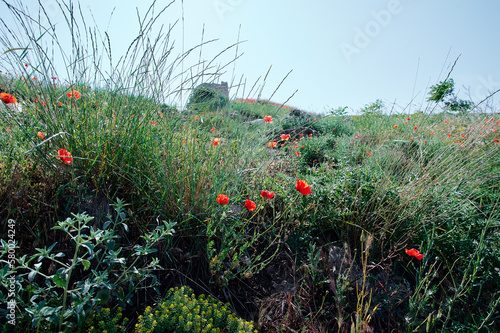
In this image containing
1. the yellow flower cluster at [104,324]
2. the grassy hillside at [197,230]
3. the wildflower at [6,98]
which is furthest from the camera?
the wildflower at [6,98]

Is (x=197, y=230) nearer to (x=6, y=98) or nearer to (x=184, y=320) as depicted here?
(x=184, y=320)

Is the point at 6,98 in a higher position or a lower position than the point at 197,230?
higher

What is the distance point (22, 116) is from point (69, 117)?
381 millimetres

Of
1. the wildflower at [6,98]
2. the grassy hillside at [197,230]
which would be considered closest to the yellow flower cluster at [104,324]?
the grassy hillside at [197,230]

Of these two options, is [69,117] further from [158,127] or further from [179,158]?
[179,158]

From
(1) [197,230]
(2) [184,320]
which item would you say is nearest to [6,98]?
(1) [197,230]

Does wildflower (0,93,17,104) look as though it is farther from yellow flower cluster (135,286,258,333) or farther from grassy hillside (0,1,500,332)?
yellow flower cluster (135,286,258,333)

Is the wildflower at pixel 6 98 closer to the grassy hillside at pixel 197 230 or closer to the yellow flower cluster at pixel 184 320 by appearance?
the grassy hillside at pixel 197 230

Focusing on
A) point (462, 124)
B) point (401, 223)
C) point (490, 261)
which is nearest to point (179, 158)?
point (401, 223)

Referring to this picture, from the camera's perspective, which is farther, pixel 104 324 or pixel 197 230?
pixel 197 230

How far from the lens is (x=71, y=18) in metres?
1.47

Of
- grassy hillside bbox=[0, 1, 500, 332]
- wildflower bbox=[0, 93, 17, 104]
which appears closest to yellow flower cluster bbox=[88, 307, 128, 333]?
grassy hillside bbox=[0, 1, 500, 332]

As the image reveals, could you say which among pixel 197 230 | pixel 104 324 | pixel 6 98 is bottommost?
pixel 104 324

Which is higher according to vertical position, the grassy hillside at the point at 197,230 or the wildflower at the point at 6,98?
the wildflower at the point at 6,98
